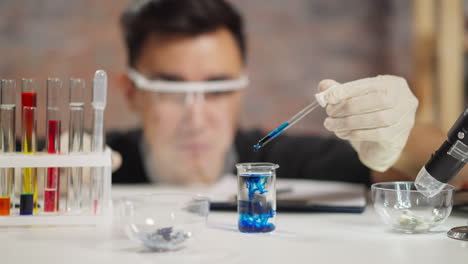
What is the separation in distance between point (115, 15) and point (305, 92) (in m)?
1.08

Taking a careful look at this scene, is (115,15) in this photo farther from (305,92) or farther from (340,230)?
(340,230)

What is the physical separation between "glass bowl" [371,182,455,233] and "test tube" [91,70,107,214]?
0.51 m

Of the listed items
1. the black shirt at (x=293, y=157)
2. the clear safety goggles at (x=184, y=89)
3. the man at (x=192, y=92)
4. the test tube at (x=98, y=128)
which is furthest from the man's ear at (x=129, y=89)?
the test tube at (x=98, y=128)

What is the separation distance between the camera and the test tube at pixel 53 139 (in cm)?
98

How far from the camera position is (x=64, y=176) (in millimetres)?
1010

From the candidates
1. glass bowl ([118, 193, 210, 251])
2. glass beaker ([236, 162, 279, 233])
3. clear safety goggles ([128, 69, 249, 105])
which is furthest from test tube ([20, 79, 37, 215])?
clear safety goggles ([128, 69, 249, 105])

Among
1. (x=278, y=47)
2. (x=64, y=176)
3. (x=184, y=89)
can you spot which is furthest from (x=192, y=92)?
(x=64, y=176)

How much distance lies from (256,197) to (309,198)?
1.35 feet

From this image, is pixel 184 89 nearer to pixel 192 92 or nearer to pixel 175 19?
pixel 192 92

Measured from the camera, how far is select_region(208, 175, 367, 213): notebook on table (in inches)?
45.5

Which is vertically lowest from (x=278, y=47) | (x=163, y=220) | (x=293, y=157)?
(x=293, y=157)

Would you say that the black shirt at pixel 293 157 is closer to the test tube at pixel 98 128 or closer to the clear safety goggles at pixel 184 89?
the clear safety goggles at pixel 184 89

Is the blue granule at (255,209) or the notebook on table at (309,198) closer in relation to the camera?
the blue granule at (255,209)

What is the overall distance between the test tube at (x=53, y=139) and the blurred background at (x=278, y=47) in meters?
1.73
